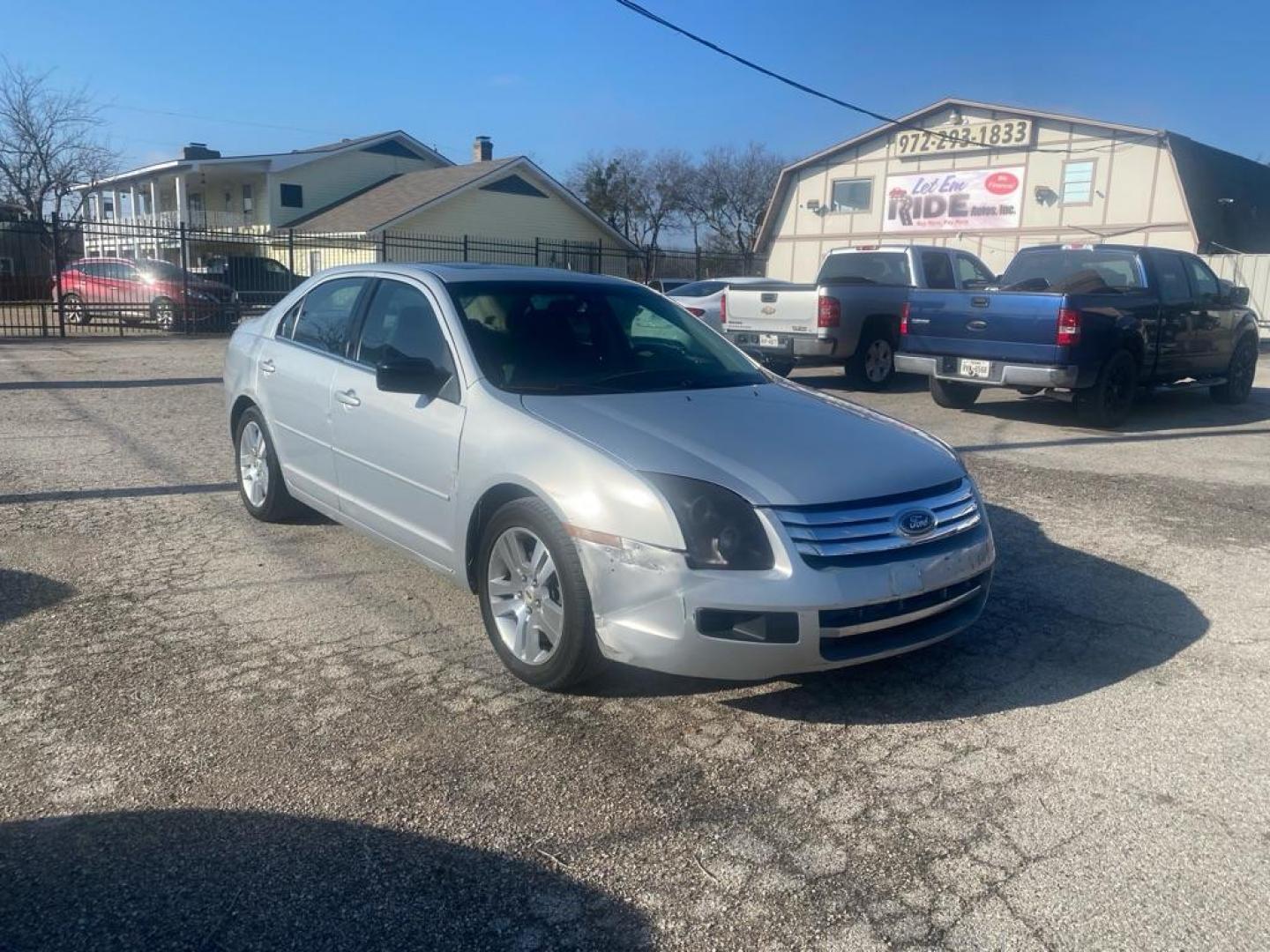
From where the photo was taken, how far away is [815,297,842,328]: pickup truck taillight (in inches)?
509

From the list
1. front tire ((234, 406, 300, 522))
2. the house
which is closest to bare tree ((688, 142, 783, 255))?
the house

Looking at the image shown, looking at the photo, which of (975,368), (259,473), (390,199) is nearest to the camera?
(259,473)

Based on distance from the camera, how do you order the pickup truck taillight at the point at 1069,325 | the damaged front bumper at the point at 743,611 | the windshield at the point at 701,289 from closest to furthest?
the damaged front bumper at the point at 743,611 < the pickup truck taillight at the point at 1069,325 < the windshield at the point at 701,289

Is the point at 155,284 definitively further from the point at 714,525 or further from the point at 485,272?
the point at 714,525

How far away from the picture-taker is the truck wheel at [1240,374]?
12.9 metres

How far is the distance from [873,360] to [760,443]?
10.2 metres

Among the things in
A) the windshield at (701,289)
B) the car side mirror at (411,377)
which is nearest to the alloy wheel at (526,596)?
the car side mirror at (411,377)

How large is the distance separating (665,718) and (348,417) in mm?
A: 2222

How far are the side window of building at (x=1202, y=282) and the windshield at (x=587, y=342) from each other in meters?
8.58

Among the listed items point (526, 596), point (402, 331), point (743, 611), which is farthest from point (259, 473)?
point (743, 611)

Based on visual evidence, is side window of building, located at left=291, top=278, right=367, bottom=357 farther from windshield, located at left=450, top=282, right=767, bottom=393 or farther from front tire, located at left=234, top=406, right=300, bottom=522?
windshield, located at left=450, top=282, right=767, bottom=393

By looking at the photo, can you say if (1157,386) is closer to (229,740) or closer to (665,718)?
(665,718)

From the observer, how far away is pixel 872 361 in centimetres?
1377

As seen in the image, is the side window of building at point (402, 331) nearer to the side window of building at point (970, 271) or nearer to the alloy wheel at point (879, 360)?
the alloy wheel at point (879, 360)
